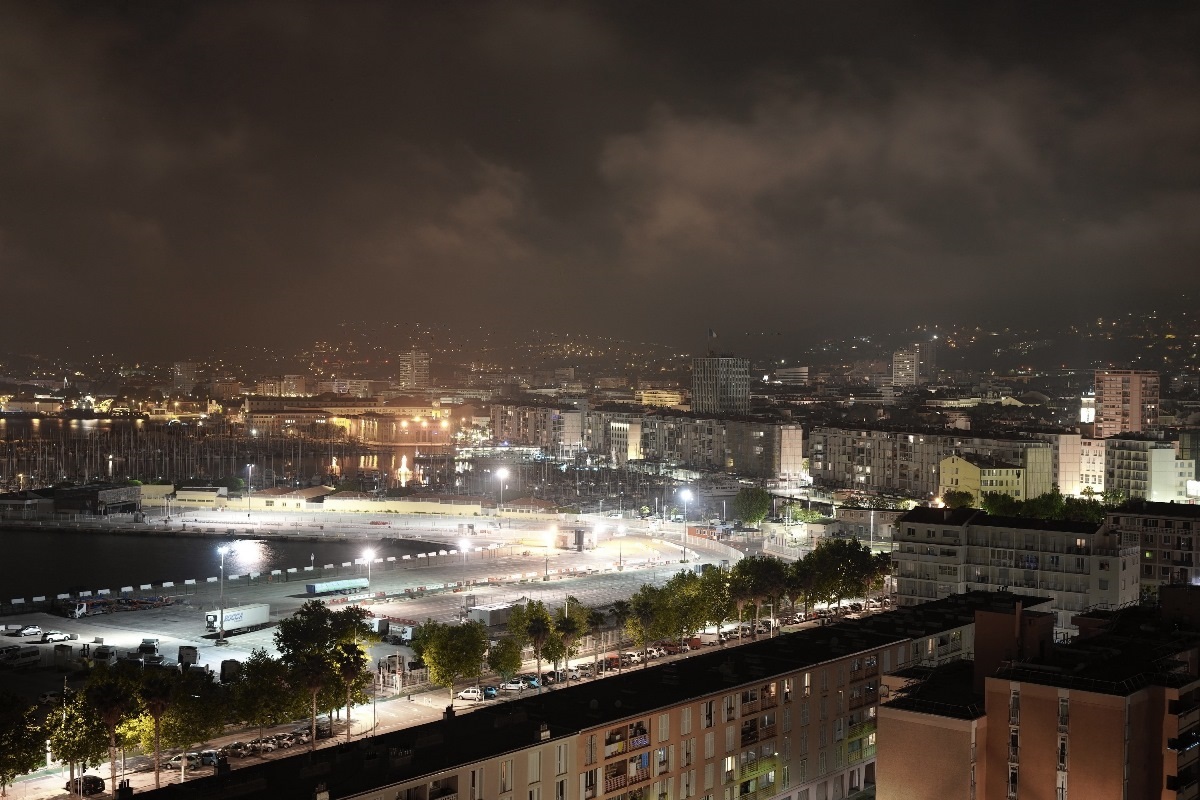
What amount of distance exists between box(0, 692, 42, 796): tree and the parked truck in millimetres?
6295

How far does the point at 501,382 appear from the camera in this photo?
122 m

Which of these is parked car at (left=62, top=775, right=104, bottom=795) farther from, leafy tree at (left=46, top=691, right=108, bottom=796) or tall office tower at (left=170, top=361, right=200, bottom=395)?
tall office tower at (left=170, top=361, right=200, bottom=395)

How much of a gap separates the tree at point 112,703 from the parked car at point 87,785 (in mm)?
105

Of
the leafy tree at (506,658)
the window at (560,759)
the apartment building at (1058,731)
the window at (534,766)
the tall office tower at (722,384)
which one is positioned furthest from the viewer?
the tall office tower at (722,384)

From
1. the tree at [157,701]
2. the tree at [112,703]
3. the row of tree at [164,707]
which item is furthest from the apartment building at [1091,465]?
the tree at [112,703]

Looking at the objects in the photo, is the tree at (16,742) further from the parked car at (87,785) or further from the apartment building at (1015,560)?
the apartment building at (1015,560)

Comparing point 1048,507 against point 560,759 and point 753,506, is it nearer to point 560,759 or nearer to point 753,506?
point 753,506

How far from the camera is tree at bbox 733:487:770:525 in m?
29.6

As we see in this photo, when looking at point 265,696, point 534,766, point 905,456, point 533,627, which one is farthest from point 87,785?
point 905,456

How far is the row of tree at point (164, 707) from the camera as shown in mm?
9695

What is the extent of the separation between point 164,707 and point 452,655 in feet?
10.7

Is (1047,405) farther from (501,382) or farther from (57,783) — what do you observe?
(501,382)

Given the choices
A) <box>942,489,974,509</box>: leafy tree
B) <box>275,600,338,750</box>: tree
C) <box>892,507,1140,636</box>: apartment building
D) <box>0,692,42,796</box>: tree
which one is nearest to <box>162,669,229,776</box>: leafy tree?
<box>275,600,338,750</box>: tree

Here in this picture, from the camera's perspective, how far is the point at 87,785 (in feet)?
32.8
